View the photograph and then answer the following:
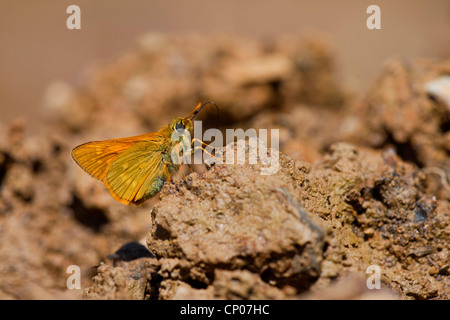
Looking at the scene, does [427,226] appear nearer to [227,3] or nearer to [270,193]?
[270,193]

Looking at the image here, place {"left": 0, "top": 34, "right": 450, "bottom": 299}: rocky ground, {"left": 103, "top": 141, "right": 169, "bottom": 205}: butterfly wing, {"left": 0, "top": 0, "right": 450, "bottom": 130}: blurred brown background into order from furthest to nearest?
{"left": 0, "top": 0, "right": 450, "bottom": 130}: blurred brown background → {"left": 103, "top": 141, "right": 169, "bottom": 205}: butterfly wing → {"left": 0, "top": 34, "right": 450, "bottom": 299}: rocky ground

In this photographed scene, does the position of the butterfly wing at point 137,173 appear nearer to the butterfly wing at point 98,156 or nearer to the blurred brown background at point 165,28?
the butterfly wing at point 98,156

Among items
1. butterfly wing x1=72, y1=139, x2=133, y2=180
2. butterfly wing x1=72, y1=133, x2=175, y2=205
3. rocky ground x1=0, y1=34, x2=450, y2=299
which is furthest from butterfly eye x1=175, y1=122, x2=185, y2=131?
rocky ground x1=0, y1=34, x2=450, y2=299

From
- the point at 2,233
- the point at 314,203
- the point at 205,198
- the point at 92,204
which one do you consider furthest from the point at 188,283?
the point at 2,233

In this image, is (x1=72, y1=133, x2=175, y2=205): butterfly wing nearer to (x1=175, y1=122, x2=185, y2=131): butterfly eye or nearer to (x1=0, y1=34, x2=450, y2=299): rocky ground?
(x1=175, y1=122, x2=185, y2=131): butterfly eye

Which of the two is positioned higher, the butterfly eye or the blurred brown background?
the blurred brown background
